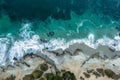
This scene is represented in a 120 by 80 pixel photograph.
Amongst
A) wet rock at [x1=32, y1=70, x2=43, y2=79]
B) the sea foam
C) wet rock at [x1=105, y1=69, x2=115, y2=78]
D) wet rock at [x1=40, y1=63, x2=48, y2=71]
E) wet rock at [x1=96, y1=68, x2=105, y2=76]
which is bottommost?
wet rock at [x1=105, y1=69, x2=115, y2=78]

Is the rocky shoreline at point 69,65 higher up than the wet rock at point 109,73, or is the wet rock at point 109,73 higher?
the rocky shoreline at point 69,65

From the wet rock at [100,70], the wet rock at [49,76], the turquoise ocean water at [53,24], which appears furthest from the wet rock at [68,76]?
the turquoise ocean water at [53,24]

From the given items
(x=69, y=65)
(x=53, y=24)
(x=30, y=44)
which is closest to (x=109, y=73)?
(x=69, y=65)

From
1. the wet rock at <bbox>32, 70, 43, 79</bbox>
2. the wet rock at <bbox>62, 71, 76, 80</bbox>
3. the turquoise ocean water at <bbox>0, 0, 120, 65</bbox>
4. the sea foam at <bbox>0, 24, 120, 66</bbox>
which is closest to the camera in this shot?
the wet rock at <bbox>32, 70, 43, 79</bbox>

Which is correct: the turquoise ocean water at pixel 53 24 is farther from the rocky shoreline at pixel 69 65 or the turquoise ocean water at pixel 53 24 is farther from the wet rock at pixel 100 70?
the wet rock at pixel 100 70

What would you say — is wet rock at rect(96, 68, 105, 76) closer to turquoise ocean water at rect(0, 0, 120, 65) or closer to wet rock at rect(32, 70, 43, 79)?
turquoise ocean water at rect(0, 0, 120, 65)

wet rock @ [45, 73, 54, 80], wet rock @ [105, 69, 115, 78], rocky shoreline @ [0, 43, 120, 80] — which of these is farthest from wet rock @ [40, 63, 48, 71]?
wet rock @ [105, 69, 115, 78]

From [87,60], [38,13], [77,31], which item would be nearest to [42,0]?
[38,13]

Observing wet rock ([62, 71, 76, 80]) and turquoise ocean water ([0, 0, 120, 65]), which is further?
turquoise ocean water ([0, 0, 120, 65])

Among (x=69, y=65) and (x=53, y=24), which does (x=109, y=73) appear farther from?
(x=53, y=24)
